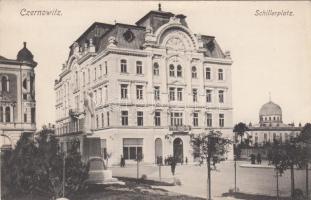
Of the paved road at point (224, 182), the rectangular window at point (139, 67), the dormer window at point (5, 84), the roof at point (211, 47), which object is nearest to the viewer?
the paved road at point (224, 182)

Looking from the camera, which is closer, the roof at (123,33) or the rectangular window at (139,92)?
the roof at (123,33)

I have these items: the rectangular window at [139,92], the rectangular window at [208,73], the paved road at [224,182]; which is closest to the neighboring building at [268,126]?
the rectangular window at [208,73]

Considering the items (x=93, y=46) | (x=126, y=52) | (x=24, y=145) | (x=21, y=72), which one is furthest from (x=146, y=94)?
(x=24, y=145)

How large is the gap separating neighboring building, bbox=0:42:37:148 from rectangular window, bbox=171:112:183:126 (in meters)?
10.2

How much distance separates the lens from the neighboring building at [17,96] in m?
13.1

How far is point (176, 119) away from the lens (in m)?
23.7

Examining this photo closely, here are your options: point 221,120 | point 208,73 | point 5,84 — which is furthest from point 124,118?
point 5,84

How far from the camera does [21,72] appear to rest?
46.6ft

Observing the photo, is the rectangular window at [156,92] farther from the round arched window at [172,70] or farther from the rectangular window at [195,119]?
the rectangular window at [195,119]

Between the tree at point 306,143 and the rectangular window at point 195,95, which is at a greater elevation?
the rectangular window at point 195,95

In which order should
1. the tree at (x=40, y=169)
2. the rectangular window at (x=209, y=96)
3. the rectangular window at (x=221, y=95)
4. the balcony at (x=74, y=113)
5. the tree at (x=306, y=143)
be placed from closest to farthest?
the tree at (x=40, y=169), the tree at (x=306, y=143), the balcony at (x=74, y=113), the rectangular window at (x=209, y=96), the rectangular window at (x=221, y=95)

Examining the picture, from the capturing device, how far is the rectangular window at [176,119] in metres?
23.4

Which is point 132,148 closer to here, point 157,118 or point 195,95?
point 157,118

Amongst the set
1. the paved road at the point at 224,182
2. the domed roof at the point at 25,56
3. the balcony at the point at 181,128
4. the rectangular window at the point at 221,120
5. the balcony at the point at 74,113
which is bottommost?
the paved road at the point at 224,182
